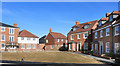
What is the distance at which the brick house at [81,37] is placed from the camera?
129ft

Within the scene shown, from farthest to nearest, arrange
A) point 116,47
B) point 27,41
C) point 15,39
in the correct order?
point 27,41 → point 15,39 → point 116,47

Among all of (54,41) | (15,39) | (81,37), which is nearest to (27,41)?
(15,39)

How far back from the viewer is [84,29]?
A: 138 feet

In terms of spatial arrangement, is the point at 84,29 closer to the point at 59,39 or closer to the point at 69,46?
the point at 69,46

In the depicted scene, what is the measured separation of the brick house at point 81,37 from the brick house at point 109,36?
4.50 m

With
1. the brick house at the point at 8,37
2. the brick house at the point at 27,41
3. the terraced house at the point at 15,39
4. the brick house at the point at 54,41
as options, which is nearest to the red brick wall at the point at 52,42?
the brick house at the point at 54,41

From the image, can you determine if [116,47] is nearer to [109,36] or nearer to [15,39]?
[109,36]

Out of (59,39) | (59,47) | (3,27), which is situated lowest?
(59,47)

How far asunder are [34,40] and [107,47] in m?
32.3

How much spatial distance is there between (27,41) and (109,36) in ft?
109

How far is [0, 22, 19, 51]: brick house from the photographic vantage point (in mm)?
45438

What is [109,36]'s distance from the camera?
27844 mm

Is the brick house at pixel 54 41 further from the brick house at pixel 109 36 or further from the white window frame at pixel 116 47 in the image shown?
the white window frame at pixel 116 47

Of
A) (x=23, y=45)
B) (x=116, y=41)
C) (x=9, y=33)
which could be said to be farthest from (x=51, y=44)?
(x=116, y=41)
